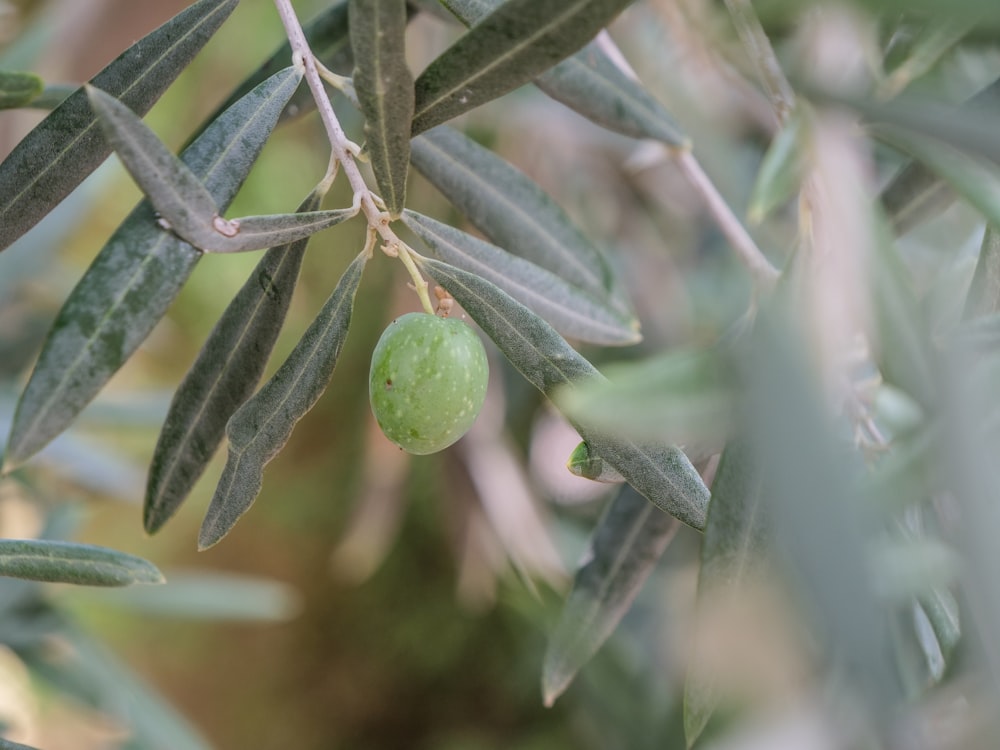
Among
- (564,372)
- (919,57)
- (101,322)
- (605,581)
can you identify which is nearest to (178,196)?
(101,322)

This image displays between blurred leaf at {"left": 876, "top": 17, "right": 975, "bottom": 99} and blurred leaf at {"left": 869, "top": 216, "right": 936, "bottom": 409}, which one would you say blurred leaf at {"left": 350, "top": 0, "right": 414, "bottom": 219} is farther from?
blurred leaf at {"left": 876, "top": 17, "right": 975, "bottom": 99}

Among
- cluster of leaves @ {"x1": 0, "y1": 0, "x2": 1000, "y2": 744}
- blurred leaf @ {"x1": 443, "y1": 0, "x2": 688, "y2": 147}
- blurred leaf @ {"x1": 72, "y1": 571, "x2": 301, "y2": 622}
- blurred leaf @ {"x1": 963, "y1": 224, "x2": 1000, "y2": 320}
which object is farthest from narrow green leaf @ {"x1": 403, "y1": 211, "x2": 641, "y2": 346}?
blurred leaf @ {"x1": 72, "y1": 571, "x2": 301, "y2": 622}

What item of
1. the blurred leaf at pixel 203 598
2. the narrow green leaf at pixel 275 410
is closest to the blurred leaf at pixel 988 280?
the narrow green leaf at pixel 275 410

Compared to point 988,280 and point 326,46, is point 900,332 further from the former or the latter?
point 326,46

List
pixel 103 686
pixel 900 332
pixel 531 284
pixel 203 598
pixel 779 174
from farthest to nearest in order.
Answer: pixel 203 598 → pixel 103 686 → pixel 779 174 → pixel 531 284 → pixel 900 332

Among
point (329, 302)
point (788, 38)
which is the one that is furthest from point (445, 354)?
point (788, 38)

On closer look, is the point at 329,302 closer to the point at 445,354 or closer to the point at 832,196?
the point at 445,354
